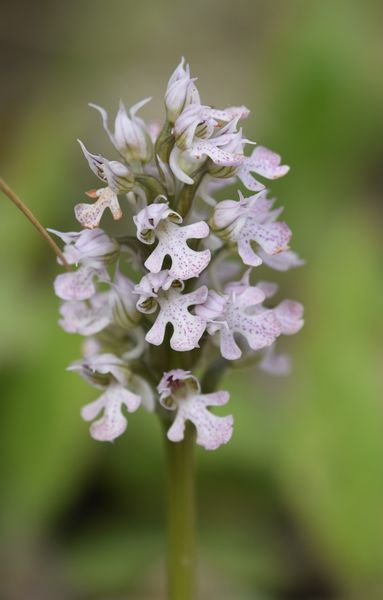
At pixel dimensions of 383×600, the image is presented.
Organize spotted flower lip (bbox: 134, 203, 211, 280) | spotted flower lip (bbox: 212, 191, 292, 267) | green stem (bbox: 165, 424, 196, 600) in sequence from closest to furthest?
spotted flower lip (bbox: 134, 203, 211, 280) < spotted flower lip (bbox: 212, 191, 292, 267) < green stem (bbox: 165, 424, 196, 600)

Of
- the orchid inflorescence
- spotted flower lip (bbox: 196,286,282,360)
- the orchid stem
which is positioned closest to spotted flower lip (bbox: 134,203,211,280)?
the orchid inflorescence

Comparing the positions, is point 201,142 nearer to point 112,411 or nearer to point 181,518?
point 112,411

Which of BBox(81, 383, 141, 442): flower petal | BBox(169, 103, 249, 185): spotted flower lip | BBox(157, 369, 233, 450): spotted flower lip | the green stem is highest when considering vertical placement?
BBox(169, 103, 249, 185): spotted flower lip

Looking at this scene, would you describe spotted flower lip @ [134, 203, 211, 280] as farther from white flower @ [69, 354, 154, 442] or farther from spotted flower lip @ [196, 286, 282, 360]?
white flower @ [69, 354, 154, 442]

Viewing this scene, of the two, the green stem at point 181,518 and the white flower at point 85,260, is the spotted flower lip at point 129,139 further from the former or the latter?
the green stem at point 181,518

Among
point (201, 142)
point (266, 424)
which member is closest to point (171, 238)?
point (201, 142)

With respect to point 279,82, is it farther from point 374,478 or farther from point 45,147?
point 374,478

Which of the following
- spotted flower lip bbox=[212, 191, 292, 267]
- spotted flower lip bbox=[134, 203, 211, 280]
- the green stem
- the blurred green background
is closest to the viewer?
spotted flower lip bbox=[134, 203, 211, 280]

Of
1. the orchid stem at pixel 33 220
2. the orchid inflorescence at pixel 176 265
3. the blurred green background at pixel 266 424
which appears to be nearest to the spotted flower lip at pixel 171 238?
the orchid inflorescence at pixel 176 265
